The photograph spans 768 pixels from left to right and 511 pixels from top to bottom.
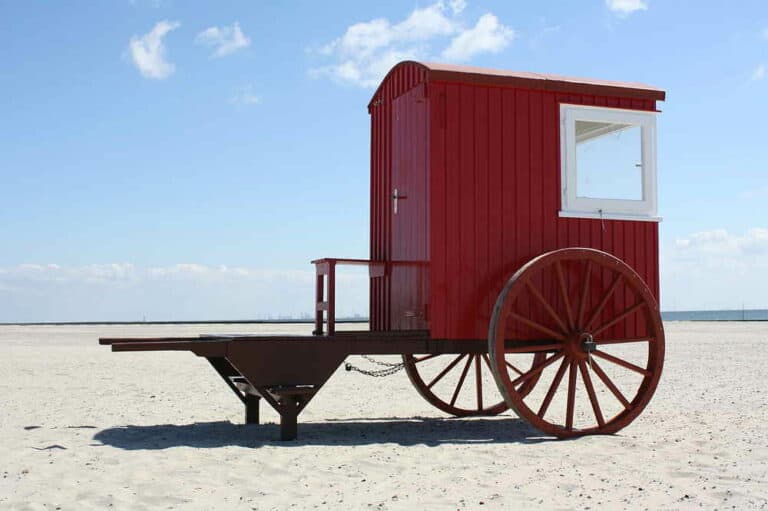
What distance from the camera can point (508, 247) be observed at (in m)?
9.36

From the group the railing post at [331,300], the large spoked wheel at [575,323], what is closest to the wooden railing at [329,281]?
the railing post at [331,300]

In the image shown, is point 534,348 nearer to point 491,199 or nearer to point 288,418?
point 491,199

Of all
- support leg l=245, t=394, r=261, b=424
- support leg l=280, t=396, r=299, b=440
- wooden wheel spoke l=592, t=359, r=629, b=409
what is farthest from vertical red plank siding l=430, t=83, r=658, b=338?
support leg l=245, t=394, r=261, b=424

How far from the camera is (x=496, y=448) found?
8.20 m

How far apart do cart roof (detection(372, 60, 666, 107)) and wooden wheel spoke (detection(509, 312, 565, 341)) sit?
240 centimetres

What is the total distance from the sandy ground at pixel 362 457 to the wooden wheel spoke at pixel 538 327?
1046mm

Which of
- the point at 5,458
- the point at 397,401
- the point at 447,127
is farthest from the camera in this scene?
the point at 397,401

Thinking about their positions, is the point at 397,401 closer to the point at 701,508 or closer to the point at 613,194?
the point at 613,194

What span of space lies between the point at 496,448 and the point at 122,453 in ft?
10.7

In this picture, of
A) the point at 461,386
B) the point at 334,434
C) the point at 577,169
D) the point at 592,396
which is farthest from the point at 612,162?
the point at 334,434

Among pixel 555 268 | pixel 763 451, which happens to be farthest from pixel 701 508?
pixel 555 268

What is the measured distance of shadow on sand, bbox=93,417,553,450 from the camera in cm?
852

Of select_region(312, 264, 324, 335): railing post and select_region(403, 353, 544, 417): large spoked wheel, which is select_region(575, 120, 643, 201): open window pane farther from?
select_region(312, 264, 324, 335): railing post

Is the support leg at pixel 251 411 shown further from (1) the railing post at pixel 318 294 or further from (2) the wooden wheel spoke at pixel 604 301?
(2) the wooden wheel spoke at pixel 604 301
